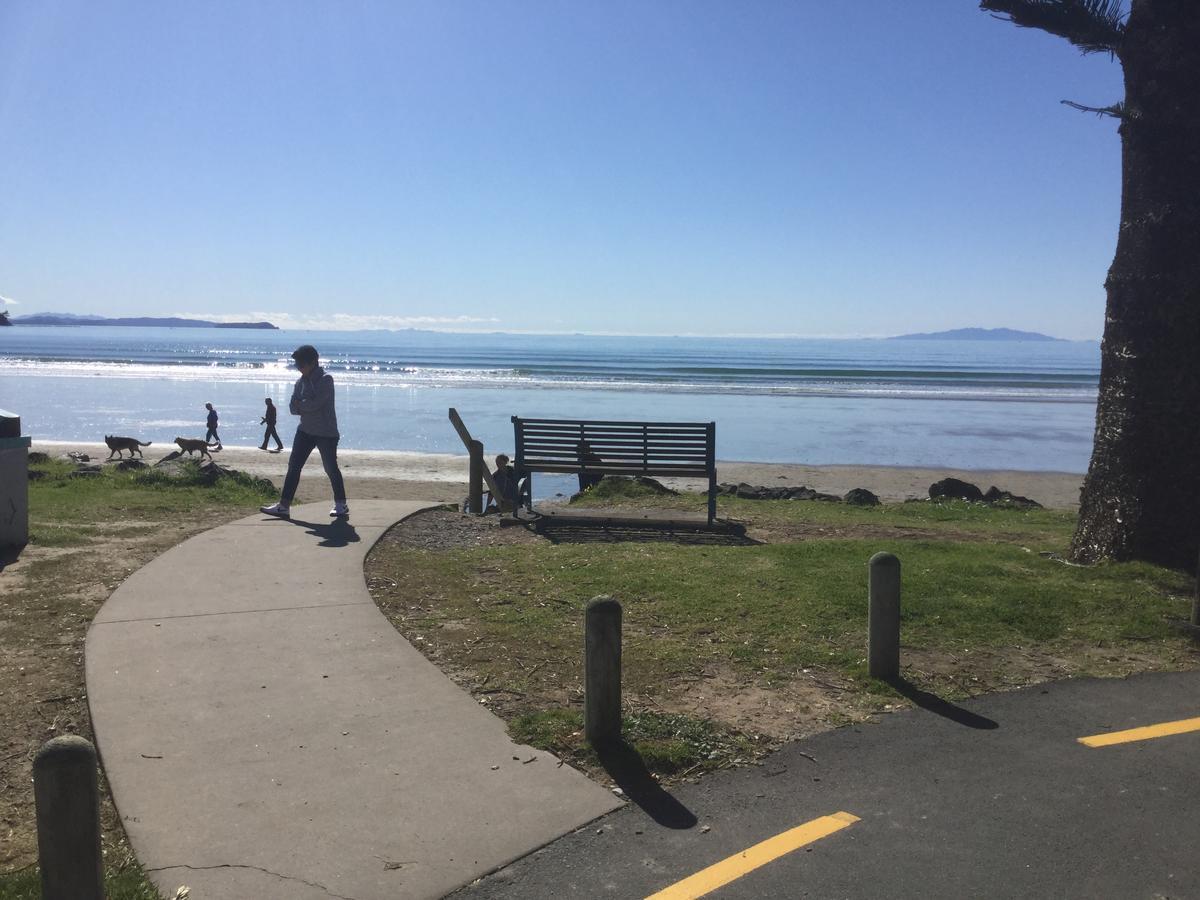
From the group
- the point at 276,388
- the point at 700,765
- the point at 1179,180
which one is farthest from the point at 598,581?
the point at 276,388

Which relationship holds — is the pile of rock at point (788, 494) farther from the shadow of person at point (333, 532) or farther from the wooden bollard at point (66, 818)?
the wooden bollard at point (66, 818)

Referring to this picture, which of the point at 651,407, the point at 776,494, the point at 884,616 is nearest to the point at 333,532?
the point at 884,616

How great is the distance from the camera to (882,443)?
30.0m

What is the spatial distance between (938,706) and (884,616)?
57 centimetres

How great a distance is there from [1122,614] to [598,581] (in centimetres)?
381

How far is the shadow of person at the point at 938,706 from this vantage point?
5117 millimetres

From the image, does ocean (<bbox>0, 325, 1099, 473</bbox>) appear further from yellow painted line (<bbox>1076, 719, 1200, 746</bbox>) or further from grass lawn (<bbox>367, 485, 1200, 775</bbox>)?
yellow painted line (<bbox>1076, 719, 1200, 746</bbox>)

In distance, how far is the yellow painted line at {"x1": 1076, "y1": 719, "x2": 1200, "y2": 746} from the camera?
4.86m

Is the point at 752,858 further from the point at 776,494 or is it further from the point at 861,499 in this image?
the point at 776,494

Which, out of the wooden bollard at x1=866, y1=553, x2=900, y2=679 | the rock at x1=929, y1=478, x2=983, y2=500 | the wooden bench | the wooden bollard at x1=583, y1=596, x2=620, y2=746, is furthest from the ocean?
the wooden bollard at x1=583, y1=596, x2=620, y2=746

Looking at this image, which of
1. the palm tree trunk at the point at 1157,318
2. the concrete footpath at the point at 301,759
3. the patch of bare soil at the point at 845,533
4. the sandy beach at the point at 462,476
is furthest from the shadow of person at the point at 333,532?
the sandy beach at the point at 462,476

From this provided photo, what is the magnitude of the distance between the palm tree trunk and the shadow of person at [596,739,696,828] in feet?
18.7

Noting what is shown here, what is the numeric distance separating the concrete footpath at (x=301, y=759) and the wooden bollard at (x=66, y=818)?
1.29 ft

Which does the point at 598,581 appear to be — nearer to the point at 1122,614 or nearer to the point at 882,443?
the point at 1122,614
